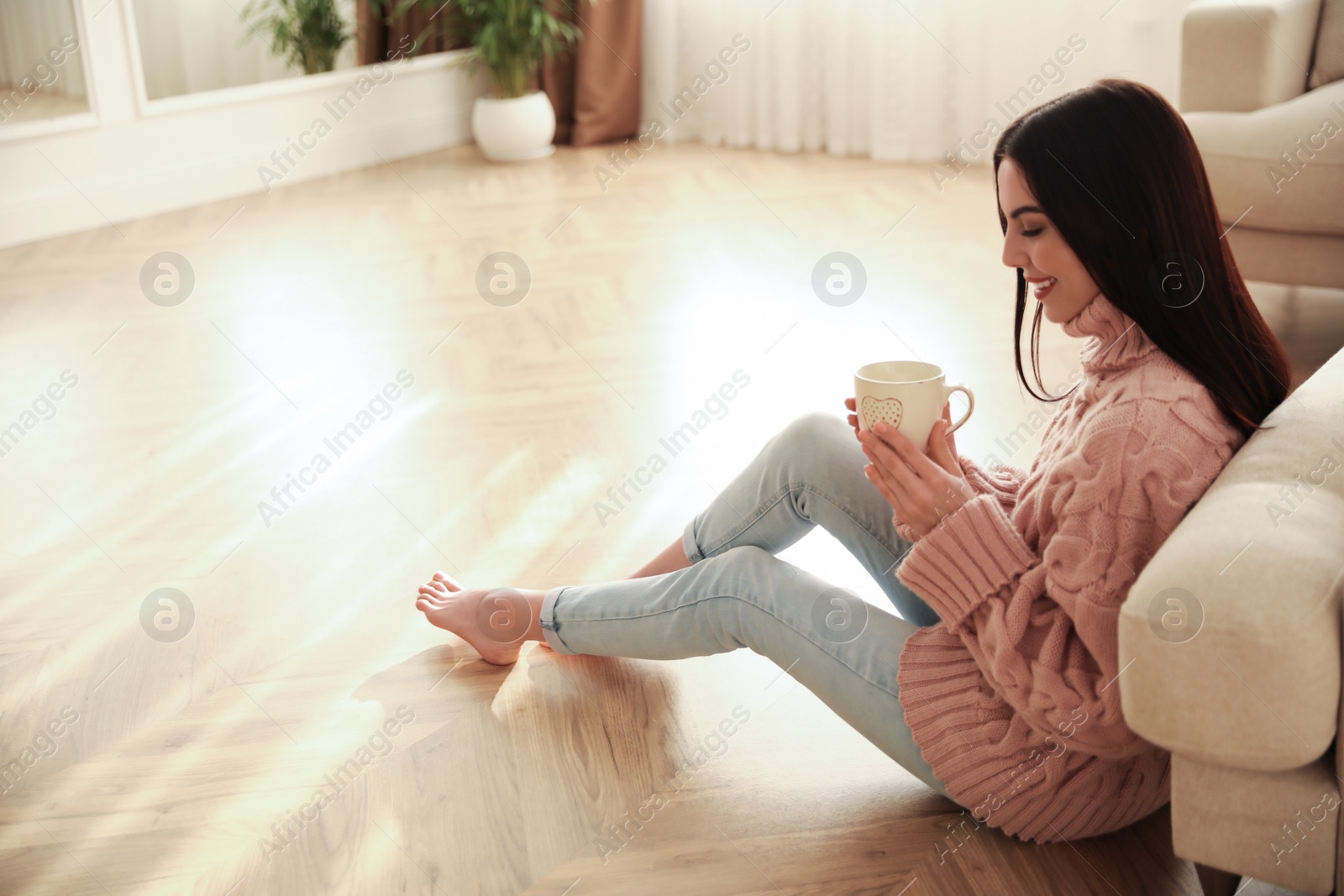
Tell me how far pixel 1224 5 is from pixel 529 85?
2.90 meters

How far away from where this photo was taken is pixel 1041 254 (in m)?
1.10

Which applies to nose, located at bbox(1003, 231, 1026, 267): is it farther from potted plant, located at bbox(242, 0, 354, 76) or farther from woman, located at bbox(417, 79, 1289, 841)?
potted plant, located at bbox(242, 0, 354, 76)

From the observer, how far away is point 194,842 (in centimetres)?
133

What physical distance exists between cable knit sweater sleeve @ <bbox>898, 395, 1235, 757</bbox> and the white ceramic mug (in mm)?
100

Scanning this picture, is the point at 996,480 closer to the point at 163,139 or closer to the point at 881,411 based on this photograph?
the point at 881,411

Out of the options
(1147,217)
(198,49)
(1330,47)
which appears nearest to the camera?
(1147,217)

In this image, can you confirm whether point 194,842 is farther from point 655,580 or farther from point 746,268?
point 746,268

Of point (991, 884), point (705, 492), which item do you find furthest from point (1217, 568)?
point (705, 492)

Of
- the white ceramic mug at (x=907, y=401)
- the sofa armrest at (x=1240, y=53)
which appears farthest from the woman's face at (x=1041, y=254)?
the sofa armrest at (x=1240, y=53)

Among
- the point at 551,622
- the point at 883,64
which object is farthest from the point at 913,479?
the point at 883,64

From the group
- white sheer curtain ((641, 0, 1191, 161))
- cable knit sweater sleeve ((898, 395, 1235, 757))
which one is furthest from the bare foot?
white sheer curtain ((641, 0, 1191, 161))

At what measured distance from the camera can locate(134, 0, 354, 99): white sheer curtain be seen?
4.03 metres

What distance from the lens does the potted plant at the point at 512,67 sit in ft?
14.6

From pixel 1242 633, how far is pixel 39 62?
12.6ft
